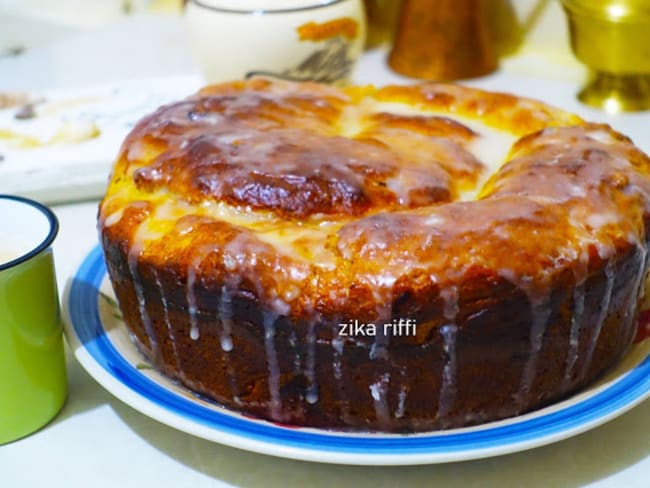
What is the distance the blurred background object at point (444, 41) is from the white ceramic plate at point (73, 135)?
49cm

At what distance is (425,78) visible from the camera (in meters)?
1.98

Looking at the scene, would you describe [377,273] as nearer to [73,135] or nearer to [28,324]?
[28,324]

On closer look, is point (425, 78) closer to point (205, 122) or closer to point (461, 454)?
point (205, 122)

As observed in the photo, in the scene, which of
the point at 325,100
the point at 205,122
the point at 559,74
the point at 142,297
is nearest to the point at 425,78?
the point at 559,74

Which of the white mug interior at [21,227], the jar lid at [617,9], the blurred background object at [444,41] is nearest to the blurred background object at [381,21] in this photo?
the blurred background object at [444,41]

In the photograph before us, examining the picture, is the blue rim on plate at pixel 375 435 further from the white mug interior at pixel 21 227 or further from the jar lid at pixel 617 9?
the jar lid at pixel 617 9

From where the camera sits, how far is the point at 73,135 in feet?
5.10

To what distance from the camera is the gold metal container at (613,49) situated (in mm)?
1659

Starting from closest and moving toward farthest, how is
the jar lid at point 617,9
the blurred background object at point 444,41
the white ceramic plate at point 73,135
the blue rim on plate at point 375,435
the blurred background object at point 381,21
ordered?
1. the blue rim on plate at point 375,435
2. the white ceramic plate at point 73,135
3. the jar lid at point 617,9
4. the blurred background object at point 444,41
5. the blurred background object at point 381,21

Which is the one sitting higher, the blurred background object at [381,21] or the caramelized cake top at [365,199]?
the caramelized cake top at [365,199]

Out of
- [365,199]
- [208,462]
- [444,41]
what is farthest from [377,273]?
[444,41]

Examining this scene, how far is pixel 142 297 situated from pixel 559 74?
4.49 ft

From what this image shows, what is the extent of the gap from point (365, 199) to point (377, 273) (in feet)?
0.41

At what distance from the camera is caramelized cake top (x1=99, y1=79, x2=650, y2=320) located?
802mm
